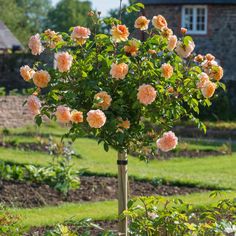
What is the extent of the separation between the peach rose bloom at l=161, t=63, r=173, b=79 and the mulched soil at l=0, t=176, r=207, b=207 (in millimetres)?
5187

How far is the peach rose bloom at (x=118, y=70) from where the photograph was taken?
23.3 ft

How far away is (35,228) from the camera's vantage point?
1014cm

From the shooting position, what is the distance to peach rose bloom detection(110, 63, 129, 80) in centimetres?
709

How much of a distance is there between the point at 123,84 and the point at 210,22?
29.5 meters

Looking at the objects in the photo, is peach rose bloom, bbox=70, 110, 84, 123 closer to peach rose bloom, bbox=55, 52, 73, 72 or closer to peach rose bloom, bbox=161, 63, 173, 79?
peach rose bloom, bbox=55, 52, 73, 72

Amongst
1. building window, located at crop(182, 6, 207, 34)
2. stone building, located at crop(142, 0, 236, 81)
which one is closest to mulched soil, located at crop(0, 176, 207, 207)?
stone building, located at crop(142, 0, 236, 81)

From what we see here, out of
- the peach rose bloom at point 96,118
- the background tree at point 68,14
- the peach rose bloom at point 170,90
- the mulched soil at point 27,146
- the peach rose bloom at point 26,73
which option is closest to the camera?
the peach rose bloom at point 96,118

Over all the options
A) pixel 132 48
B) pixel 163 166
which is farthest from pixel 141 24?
pixel 163 166

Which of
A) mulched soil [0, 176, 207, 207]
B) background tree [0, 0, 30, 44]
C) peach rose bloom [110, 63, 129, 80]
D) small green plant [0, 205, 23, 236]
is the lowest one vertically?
mulched soil [0, 176, 207, 207]

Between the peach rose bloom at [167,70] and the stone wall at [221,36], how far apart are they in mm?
28857

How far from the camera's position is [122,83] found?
7.34 meters

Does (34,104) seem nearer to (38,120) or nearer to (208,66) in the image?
(38,120)

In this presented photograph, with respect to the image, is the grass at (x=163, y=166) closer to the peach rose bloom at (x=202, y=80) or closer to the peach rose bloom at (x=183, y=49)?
the peach rose bloom at (x=183, y=49)

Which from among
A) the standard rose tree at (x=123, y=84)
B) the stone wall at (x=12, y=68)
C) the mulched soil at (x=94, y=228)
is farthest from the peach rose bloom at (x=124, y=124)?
the stone wall at (x=12, y=68)
